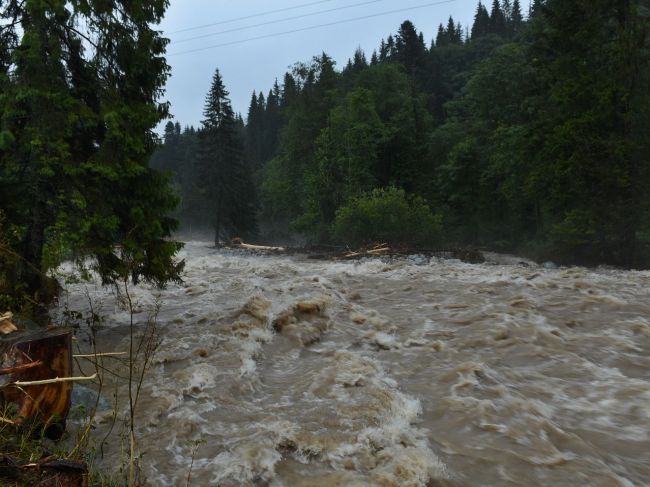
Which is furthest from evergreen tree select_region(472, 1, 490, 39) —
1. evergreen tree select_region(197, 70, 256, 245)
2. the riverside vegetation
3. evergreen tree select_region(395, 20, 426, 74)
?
evergreen tree select_region(197, 70, 256, 245)

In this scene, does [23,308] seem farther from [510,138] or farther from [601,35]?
[510,138]

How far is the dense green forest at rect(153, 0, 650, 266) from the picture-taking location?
1575 centimetres

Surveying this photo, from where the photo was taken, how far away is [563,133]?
16.5 m

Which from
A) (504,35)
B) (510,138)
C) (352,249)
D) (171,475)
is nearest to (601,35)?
(510,138)

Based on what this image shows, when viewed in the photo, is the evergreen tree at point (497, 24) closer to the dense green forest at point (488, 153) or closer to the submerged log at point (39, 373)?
the dense green forest at point (488, 153)

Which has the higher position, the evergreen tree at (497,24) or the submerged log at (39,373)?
the evergreen tree at (497,24)

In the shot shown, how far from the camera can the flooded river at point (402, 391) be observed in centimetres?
375

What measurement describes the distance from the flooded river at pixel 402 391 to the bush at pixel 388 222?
12.9m

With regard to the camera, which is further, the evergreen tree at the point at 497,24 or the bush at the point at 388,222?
the evergreen tree at the point at 497,24

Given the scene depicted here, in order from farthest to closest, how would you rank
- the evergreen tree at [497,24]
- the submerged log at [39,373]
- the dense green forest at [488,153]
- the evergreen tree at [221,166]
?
1. the evergreen tree at [497,24]
2. the evergreen tree at [221,166]
3. the dense green forest at [488,153]
4. the submerged log at [39,373]

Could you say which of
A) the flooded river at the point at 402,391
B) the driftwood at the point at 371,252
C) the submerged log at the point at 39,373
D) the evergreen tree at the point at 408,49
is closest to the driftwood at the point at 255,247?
the driftwood at the point at 371,252

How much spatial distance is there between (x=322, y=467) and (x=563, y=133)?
16.9m

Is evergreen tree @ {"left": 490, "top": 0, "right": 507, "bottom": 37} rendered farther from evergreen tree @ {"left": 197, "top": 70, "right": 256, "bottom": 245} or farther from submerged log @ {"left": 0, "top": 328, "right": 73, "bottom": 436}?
submerged log @ {"left": 0, "top": 328, "right": 73, "bottom": 436}

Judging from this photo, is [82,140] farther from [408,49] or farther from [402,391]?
[408,49]
